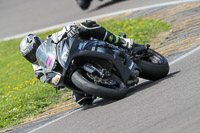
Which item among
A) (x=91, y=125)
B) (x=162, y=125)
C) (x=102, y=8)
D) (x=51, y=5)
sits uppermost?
(x=162, y=125)

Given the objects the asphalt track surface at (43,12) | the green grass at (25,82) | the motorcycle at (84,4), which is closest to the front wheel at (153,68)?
the green grass at (25,82)

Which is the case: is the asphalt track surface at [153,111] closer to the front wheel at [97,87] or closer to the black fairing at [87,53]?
the front wheel at [97,87]

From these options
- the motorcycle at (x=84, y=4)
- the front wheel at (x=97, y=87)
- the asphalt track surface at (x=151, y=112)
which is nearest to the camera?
the asphalt track surface at (x=151, y=112)

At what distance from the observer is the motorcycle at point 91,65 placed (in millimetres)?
6500

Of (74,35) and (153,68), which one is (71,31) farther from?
(153,68)

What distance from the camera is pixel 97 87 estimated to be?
249 inches

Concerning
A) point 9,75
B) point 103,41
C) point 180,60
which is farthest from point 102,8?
point 103,41

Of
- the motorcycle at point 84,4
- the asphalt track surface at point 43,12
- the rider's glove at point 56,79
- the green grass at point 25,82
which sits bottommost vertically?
the asphalt track surface at point 43,12

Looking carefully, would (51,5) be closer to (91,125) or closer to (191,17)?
(191,17)

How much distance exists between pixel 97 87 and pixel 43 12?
1415 centimetres

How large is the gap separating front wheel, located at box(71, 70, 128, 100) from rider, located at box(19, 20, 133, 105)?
14.4 inches

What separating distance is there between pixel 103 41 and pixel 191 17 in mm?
4615

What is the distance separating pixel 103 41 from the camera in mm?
7070

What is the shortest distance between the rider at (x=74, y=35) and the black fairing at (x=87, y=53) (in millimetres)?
130
